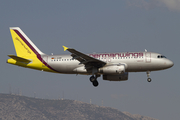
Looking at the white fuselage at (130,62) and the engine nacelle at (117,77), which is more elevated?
the white fuselage at (130,62)

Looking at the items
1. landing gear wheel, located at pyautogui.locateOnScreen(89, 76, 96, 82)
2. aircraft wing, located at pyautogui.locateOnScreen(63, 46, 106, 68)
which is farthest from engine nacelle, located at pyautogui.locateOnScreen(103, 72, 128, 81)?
aircraft wing, located at pyautogui.locateOnScreen(63, 46, 106, 68)

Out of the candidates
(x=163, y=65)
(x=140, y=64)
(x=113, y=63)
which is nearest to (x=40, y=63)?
(x=113, y=63)

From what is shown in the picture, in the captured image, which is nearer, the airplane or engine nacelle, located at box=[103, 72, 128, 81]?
the airplane

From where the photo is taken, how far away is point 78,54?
162 ft

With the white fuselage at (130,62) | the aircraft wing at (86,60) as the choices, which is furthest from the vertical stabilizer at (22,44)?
the aircraft wing at (86,60)

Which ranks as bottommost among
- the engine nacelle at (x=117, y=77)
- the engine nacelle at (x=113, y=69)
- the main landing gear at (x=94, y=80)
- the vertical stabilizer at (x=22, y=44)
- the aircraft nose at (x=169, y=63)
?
the main landing gear at (x=94, y=80)

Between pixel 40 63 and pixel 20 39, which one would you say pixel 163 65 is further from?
pixel 20 39

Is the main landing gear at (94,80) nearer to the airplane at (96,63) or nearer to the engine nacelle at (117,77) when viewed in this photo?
the airplane at (96,63)

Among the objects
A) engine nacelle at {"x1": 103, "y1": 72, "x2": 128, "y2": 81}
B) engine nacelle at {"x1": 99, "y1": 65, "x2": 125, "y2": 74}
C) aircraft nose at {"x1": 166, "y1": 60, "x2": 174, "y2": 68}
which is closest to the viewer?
engine nacelle at {"x1": 99, "y1": 65, "x2": 125, "y2": 74}

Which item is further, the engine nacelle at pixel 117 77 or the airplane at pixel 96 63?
the engine nacelle at pixel 117 77

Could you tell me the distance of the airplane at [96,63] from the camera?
51.6 metres

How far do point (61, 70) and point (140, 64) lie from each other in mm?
13532

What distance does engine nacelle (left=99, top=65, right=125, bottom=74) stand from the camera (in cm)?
5069

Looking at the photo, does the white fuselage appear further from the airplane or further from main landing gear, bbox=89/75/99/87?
main landing gear, bbox=89/75/99/87
